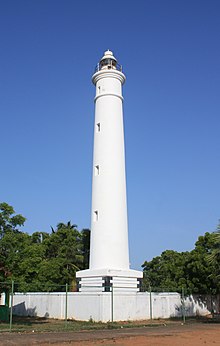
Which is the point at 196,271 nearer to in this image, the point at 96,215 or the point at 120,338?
the point at 96,215

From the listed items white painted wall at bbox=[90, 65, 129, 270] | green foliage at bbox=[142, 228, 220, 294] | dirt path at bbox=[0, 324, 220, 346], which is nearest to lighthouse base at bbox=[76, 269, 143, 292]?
white painted wall at bbox=[90, 65, 129, 270]

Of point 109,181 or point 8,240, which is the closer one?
point 8,240

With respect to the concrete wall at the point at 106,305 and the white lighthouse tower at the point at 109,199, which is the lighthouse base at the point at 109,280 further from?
the concrete wall at the point at 106,305

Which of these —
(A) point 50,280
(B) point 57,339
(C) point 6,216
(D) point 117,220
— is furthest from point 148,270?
(B) point 57,339

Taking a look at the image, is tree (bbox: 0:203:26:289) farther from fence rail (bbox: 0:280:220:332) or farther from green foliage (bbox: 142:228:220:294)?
green foliage (bbox: 142:228:220:294)

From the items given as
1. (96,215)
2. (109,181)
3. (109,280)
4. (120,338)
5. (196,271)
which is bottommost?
(120,338)

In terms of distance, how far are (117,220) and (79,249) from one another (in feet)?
36.8

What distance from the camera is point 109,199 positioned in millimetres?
25469

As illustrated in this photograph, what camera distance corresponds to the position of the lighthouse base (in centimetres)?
2373

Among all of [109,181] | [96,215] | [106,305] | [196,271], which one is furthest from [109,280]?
[196,271]

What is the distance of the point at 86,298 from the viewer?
2397 centimetres

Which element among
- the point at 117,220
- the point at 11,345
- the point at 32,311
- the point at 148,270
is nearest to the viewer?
the point at 11,345

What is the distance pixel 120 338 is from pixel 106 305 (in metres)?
6.63

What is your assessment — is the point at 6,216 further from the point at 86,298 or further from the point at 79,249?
the point at 79,249
